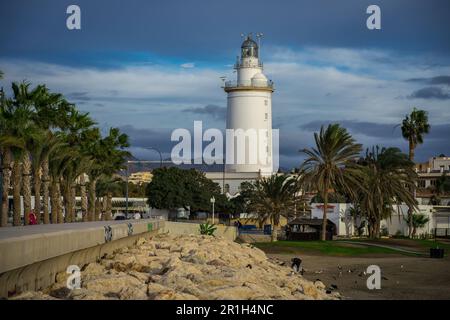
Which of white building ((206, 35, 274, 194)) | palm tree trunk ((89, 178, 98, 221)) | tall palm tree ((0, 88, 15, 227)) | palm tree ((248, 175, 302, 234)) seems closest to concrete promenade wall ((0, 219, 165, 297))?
tall palm tree ((0, 88, 15, 227))

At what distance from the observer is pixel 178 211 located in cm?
9825

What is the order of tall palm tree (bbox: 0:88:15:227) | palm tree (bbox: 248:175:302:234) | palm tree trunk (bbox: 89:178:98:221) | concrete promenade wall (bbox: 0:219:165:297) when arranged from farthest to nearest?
palm tree (bbox: 248:175:302:234) → palm tree trunk (bbox: 89:178:98:221) → tall palm tree (bbox: 0:88:15:227) → concrete promenade wall (bbox: 0:219:165:297)

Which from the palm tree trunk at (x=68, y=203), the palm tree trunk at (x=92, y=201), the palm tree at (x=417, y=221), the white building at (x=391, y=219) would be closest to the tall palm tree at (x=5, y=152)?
the palm tree trunk at (x=68, y=203)

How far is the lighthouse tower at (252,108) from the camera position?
329ft

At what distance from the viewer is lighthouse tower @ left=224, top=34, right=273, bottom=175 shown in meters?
100

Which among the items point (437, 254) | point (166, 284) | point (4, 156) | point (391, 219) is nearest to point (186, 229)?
point (437, 254)

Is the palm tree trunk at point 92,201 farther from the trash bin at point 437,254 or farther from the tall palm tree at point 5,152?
the trash bin at point 437,254

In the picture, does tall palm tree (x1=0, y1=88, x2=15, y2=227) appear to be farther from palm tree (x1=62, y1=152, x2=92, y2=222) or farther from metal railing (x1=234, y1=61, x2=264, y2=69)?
metal railing (x1=234, y1=61, x2=264, y2=69)

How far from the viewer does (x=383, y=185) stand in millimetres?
66688

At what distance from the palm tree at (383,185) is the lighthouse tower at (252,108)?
29.9 metres

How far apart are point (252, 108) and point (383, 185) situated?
36337mm

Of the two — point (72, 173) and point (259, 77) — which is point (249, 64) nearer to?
point (259, 77)

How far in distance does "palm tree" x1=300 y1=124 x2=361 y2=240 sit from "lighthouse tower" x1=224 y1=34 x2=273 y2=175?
39987 mm

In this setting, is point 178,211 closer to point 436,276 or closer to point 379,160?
point 379,160
